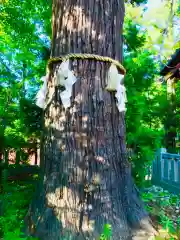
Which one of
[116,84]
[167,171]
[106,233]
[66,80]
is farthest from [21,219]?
[167,171]

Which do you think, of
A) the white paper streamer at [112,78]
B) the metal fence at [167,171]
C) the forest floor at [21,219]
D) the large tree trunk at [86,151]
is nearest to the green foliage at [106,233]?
the large tree trunk at [86,151]

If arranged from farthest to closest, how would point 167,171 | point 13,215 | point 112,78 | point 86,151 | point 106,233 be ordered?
point 167,171, point 13,215, point 112,78, point 86,151, point 106,233

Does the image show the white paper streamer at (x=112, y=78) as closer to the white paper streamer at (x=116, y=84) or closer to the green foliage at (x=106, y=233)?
the white paper streamer at (x=116, y=84)

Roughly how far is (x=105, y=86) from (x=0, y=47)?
6268mm

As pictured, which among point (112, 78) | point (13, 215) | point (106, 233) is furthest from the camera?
point (13, 215)

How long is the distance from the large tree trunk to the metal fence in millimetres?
3621

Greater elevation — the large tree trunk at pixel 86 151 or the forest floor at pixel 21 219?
the large tree trunk at pixel 86 151

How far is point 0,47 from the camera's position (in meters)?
7.86

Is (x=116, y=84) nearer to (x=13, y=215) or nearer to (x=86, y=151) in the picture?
(x=86, y=151)

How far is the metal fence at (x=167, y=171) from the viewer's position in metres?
6.07

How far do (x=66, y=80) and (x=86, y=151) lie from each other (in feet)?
2.31

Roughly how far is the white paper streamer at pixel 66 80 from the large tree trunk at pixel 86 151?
0.16ft

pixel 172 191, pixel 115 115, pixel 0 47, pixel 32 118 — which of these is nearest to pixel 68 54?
pixel 115 115

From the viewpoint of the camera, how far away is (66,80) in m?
2.52
